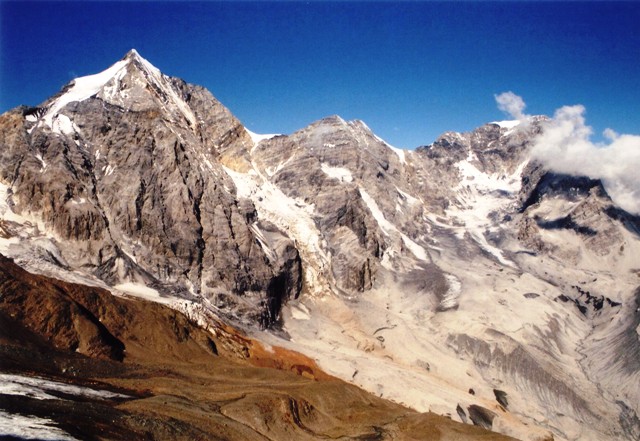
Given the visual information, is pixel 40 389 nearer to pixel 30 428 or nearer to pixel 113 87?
pixel 30 428

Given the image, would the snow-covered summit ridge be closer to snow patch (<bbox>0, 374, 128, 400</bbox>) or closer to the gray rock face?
the gray rock face

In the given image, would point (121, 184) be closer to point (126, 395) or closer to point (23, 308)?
point (23, 308)

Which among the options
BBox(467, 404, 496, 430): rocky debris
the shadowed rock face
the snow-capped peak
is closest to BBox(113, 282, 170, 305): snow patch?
the shadowed rock face

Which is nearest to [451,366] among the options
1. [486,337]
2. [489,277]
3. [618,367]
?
[486,337]

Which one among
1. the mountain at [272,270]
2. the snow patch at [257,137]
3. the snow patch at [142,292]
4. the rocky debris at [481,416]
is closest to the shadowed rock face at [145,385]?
the snow patch at [142,292]

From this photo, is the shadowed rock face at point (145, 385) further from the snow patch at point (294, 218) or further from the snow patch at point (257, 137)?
the snow patch at point (257, 137)

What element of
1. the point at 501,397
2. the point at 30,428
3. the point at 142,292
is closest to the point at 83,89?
the point at 142,292
